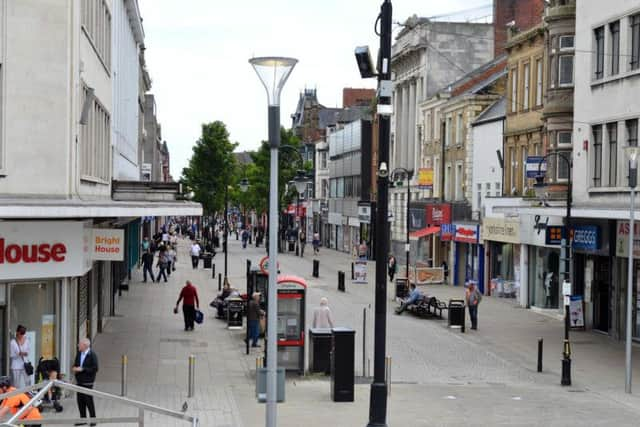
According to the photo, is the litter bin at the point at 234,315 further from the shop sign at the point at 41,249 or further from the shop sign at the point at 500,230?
the shop sign at the point at 500,230

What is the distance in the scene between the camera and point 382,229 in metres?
17.0

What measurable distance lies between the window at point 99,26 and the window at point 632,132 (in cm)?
1530

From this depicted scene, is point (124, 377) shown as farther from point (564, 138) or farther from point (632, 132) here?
point (564, 138)

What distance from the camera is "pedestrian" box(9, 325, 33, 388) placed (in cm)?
1928

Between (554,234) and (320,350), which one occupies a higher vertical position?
(554,234)

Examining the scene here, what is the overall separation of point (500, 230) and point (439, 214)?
1243cm

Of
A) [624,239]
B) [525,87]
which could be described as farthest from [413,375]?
[525,87]

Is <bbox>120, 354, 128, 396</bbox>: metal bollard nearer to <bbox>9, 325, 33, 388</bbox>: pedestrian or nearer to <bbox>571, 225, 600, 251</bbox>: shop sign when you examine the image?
<bbox>9, 325, 33, 388</bbox>: pedestrian

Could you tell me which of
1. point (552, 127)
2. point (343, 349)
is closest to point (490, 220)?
point (552, 127)

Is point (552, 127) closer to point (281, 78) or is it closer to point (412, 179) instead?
point (281, 78)

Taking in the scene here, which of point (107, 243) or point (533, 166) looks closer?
point (107, 243)

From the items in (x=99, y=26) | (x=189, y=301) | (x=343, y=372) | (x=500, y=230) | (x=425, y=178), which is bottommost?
(x=343, y=372)

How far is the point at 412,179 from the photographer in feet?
230

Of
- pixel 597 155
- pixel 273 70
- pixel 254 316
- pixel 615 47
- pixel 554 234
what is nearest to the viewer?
pixel 273 70
